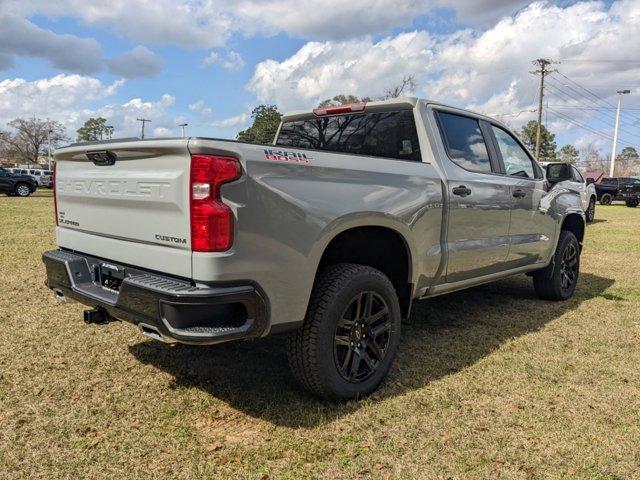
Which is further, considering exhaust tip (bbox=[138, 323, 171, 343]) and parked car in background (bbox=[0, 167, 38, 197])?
parked car in background (bbox=[0, 167, 38, 197])

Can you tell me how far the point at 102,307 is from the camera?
2979 millimetres

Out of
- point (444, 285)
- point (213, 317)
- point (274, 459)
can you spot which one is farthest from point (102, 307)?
point (444, 285)

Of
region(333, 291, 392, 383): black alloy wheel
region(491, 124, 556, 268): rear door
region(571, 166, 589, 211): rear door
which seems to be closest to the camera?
region(333, 291, 392, 383): black alloy wheel

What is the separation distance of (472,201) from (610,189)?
30.3 meters

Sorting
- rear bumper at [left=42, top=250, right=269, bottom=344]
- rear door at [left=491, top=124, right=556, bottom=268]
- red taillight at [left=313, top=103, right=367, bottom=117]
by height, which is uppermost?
red taillight at [left=313, top=103, right=367, bottom=117]

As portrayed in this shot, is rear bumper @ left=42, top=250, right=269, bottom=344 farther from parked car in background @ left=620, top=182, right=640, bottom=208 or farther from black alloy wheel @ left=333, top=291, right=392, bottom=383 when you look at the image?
parked car in background @ left=620, top=182, right=640, bottom=208

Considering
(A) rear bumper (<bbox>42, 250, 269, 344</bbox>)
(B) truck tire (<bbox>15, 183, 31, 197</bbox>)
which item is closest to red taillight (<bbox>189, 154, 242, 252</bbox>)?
(A) rear bumper (<bbox>42, 250, 269, 344</bbox>)

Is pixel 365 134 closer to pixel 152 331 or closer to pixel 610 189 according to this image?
pixel 152 331

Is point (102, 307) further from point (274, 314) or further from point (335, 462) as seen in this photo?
point (335, 462)

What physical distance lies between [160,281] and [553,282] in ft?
15.2

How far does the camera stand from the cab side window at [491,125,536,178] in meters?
4.75

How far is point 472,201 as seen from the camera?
4.08m

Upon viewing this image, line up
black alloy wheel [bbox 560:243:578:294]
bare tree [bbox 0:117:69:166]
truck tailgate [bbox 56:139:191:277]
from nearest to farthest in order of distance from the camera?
1. truck tailgate [bbox 56:139:191:277]
2. black alloy wheel [bbox 560:243:578:294]
3. bare tree [bbox 0:117:69:166]

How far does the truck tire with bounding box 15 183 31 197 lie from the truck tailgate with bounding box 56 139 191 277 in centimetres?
2618
